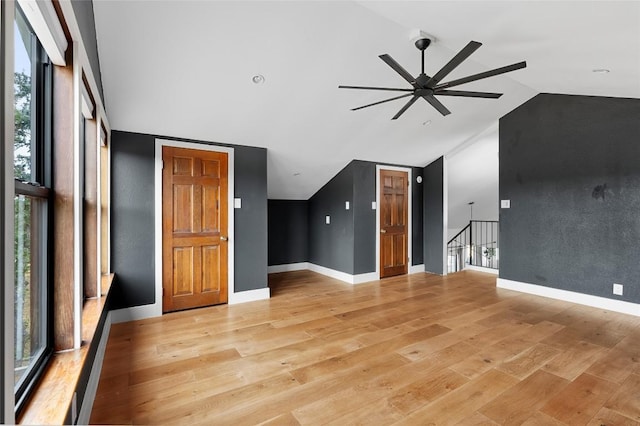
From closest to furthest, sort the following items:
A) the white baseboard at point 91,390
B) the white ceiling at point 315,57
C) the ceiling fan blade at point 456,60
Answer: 1. the white baseboard at point 91,390
2. the ceiling fan blade at point 456,60
3. the white ceiling at point 315,57

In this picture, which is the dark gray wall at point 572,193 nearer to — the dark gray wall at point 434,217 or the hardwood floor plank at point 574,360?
the dark gray wall at point 434,217

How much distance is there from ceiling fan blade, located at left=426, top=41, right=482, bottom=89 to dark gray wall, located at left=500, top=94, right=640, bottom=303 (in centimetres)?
301

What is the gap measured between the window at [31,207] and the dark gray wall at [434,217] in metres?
5.50

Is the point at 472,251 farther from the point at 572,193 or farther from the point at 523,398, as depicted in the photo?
the point at 523,398

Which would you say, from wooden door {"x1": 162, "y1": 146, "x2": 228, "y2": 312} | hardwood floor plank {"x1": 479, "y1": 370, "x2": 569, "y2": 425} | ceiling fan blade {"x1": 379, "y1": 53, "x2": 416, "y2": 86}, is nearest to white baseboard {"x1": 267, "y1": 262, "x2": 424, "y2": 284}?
wooden door {"x1": 162, "y1": 146, "x2": 228, "y2": 312}

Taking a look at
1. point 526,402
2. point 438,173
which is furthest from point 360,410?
point 438,173

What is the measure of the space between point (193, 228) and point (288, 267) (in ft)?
8.66

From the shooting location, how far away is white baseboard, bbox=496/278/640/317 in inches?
147

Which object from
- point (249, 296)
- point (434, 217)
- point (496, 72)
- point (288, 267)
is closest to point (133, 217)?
point (249, 296)

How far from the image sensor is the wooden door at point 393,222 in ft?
18.0

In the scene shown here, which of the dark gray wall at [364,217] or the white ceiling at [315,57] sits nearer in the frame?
Answer: the white ceiling at [315,57]

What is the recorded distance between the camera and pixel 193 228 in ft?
12.5

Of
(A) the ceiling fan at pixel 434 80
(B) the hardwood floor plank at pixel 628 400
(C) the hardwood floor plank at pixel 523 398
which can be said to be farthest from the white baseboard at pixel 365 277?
(B) the hardwood floor plank at pixel 628 400

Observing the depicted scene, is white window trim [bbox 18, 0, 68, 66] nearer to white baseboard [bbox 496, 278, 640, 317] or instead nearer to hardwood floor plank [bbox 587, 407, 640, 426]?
hardwood floor plank [bbox 587, 407, 640, 426]
